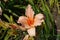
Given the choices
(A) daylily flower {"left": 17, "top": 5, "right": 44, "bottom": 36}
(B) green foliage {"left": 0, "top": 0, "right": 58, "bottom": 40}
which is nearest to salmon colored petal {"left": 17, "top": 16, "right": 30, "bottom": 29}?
(A) daylily flower {"left": 17, "top": 5, "right": 44, "bottom": 36}

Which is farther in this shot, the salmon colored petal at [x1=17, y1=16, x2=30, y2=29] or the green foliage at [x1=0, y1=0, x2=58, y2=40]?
the green foliage at [x1=0, y1=0, x2=58, y2=40]

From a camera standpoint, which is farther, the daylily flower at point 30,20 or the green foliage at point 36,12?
the green foliage at point 36,12

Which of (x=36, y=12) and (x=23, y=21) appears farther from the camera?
(x=36, y=12)

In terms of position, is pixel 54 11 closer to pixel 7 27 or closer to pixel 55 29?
pixel 55 29

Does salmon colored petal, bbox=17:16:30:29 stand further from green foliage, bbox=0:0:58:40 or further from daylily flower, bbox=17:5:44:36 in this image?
green foliage, bbox=0:0:58:40

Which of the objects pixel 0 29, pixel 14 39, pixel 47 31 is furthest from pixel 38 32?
pixel 0 29

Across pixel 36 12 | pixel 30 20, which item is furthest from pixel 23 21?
pixel 36 12

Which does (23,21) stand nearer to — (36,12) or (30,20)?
(30,20)

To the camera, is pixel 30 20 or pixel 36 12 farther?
pixel 36 12

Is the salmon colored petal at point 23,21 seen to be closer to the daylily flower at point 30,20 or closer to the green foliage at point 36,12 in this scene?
the daylily flower at point 30,20

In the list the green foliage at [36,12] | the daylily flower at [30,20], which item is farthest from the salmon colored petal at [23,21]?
the green foliage at [36,12]
